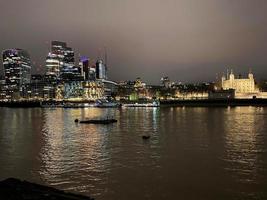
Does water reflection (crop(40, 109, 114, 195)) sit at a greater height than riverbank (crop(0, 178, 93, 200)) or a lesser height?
lesser

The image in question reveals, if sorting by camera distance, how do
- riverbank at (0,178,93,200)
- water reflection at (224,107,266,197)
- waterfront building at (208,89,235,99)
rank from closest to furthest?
riverbank at (0,178,93,200), water reflection at (224,107,266,197), waterfront building at (208,89,235,99)

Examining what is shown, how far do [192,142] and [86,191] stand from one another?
16.6m

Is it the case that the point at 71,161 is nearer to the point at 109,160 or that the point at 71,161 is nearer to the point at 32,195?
the point at 109,160

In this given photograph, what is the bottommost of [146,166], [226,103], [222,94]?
[146,166]

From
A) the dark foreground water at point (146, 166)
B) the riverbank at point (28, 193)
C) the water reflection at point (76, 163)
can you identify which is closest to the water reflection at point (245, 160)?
the dark foreground water at point (146, 166)

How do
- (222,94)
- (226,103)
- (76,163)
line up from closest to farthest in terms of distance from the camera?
(76,163) → (226,103) → (222,94)

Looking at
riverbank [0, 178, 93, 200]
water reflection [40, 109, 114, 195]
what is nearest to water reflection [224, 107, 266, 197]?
water reflection [40, 109, 114, 195]

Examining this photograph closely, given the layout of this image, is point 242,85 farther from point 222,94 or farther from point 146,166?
point 146,166

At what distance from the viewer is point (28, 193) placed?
39.2 ft

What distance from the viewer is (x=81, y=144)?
30453 millimetres

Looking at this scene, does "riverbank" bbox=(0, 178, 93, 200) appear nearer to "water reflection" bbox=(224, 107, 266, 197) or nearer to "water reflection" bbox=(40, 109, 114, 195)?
"water reflection" bbox=(40, 109, 114, 195)

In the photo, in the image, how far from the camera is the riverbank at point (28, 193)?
11.5 meters

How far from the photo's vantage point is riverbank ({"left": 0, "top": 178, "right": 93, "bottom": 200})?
11.5m

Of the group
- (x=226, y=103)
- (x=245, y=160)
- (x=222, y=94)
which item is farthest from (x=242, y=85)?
(x=245, y=160)
